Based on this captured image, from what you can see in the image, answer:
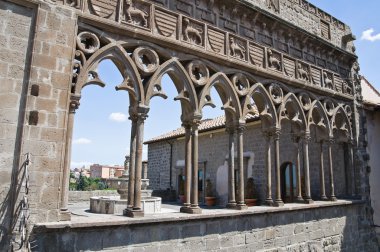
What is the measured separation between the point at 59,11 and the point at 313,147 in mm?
8116

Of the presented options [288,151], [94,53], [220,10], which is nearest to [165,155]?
[288,151]

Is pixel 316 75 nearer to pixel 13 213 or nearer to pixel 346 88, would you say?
pixel 346 88

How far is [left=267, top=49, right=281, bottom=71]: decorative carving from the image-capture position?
7598mm

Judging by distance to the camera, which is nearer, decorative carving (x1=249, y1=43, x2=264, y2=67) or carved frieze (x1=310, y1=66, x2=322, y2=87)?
decorative carving (x1=249, y1=43, x2=264, y2=67)

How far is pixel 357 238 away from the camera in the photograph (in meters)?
8.89

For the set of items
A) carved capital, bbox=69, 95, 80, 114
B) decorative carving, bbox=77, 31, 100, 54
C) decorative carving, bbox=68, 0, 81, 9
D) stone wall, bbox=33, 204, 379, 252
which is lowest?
stone wall, bbox=33, 204, 379, 252

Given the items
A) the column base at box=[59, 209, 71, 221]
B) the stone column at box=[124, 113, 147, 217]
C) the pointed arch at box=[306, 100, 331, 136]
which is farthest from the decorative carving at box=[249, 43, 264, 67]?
the column base at box=[59, 209, 71, 221]

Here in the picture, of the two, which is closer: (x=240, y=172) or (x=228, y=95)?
(x=240, y=172)

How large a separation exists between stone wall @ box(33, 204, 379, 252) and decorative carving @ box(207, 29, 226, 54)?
325 centimetres

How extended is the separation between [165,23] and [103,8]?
3.81 ft

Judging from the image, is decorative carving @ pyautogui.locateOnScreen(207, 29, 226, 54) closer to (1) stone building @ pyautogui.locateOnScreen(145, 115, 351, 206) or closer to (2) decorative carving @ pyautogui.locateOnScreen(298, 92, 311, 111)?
(1) stone building @ pyautogui.locateOnScreen(145, 115, 351, 206)

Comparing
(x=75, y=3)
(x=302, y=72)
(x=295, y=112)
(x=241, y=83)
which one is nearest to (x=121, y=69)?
(x=75, y=3)

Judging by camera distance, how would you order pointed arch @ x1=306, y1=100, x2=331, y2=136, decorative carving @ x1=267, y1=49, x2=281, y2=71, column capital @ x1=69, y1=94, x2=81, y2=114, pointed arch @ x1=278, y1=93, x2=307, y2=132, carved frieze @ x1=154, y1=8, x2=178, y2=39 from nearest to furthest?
1. column capital @ x1=69, y1=94, x2=81, y2=114
2. carved frieze @ x1=154, y1=8, x2=178, y2=39
3. decorative carving @ x1=267, y1=49, x2=281, y2=71
4. pointed arch @ x1=278, y1=93, x2=307, y2=132
5. pointed arch @ x1=306, y1=100, x2=331, y2=136

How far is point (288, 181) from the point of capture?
10.7m
